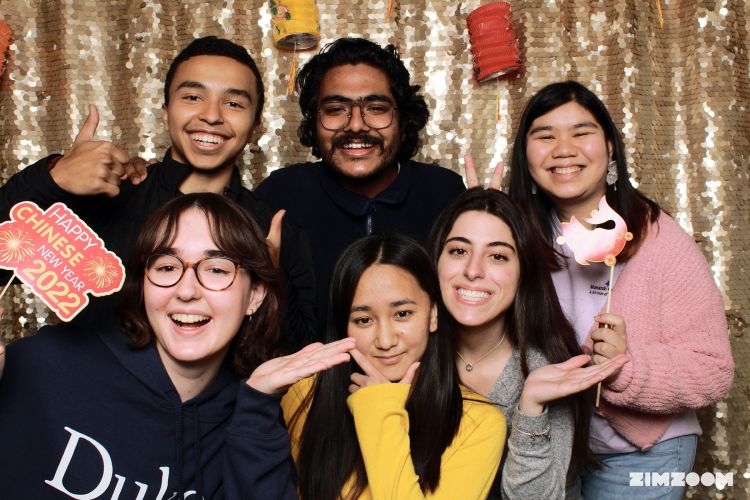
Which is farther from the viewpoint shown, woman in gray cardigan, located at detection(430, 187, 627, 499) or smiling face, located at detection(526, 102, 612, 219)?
smiling face, located at detection(526, 102, 612, 219)

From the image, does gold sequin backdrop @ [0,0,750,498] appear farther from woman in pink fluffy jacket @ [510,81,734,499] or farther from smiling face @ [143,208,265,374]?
smiling face @ [143,208,265,374]

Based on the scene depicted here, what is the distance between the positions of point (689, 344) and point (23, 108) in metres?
2.08

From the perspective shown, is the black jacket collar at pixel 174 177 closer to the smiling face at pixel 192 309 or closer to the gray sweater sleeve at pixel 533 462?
the smiling face at pixel 192 309

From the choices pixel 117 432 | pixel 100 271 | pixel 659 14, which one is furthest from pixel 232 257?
pixel 659 14

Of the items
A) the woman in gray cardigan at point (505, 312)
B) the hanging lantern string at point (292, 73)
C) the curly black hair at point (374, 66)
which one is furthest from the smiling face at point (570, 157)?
the hanging lantern string at point (292, 73)

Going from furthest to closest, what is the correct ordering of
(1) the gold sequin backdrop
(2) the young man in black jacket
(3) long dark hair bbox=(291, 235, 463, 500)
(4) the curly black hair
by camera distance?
(1) the gold sequin backdrop → (4) the curly black hair → (2) the young man in black jacket → (3) long dark hair bbox=(291, 235, 463, 500)

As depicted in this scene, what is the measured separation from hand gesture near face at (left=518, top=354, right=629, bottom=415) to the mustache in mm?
834

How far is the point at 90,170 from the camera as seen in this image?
59.9 inches

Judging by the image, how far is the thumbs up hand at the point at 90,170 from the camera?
4.99ft

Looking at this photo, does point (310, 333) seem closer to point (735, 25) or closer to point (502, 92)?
point (502, 92)

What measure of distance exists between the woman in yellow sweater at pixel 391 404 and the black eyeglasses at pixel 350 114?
1.59 ft

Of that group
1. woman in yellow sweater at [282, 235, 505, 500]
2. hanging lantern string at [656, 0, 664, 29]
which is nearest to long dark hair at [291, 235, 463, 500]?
woman in yellow sweater at [282, 235, 505, 500]

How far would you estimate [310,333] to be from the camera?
182 centimetres

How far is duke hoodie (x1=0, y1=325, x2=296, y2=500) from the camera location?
3.96 ft
